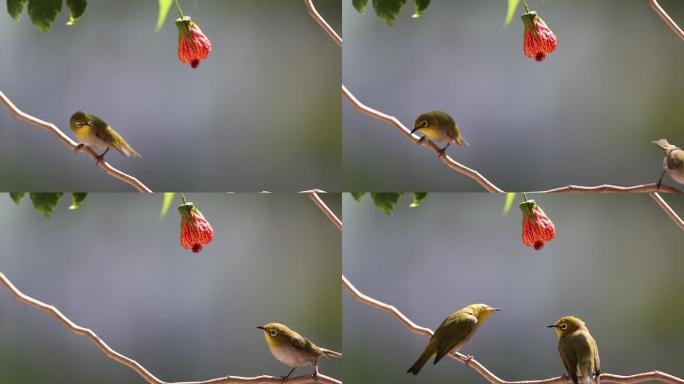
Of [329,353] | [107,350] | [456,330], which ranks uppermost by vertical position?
[456,330]

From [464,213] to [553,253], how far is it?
0.20 metres

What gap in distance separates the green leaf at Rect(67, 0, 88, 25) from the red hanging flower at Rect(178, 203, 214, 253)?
0.45m

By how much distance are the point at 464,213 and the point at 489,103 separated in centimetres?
24

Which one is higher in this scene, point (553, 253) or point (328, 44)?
point (328, 44)

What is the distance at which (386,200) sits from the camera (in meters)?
1.59

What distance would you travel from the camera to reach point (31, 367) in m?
1.60

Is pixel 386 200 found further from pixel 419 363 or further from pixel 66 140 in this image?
pixel 66 140

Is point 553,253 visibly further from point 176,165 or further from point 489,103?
point 176,165

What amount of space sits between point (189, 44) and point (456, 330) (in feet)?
2.67

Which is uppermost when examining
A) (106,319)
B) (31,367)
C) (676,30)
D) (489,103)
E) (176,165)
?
(676,30)

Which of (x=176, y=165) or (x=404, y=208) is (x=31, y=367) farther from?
(x=404, y=208)

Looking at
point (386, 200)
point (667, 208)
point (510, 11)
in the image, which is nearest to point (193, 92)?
point (386, 200)

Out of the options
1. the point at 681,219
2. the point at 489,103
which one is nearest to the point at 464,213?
the point at 489,103

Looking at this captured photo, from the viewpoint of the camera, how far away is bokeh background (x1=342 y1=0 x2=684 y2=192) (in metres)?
1.54
